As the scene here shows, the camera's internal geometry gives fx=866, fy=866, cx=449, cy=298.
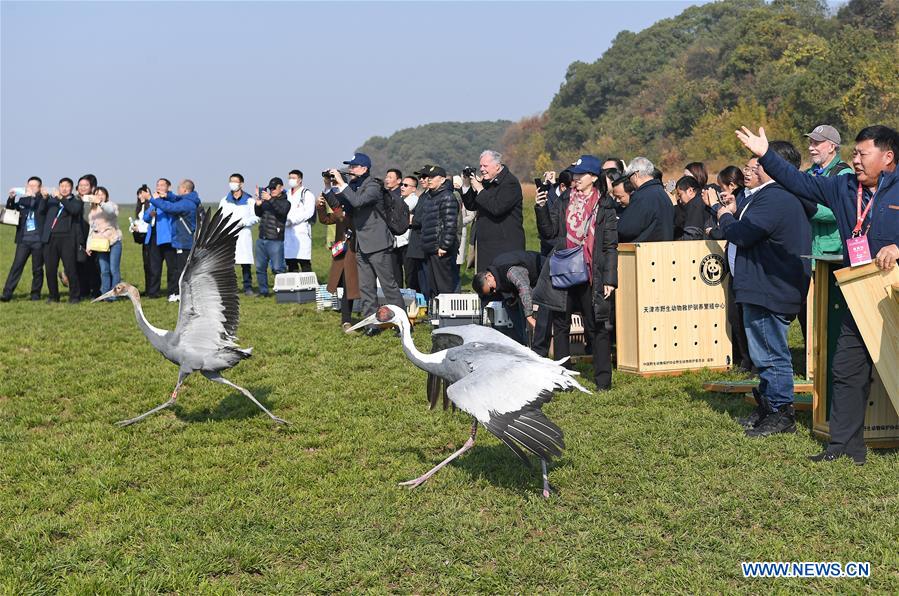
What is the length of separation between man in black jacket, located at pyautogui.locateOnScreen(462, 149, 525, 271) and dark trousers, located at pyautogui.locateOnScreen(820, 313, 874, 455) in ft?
15.5

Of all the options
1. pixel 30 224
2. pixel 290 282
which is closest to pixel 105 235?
pixel 30 224

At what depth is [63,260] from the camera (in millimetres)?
15867

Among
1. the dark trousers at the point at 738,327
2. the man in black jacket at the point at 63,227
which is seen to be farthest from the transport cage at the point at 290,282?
the dark trousers at the point at 738,327

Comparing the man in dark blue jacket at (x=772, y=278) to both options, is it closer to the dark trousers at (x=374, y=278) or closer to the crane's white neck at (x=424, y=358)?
the crane's white neck at (x=424, y=358)

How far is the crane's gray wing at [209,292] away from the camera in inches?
289

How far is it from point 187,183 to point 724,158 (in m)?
29.0

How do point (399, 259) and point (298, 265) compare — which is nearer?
point (399, 259)

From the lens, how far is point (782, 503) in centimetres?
541

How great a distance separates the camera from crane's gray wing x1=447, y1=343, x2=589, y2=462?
204 inches

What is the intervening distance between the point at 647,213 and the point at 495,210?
73.0 inches

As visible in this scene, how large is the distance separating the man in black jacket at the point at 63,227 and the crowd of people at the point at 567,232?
0.03m

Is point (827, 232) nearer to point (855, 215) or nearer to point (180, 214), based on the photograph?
point (855, 215)

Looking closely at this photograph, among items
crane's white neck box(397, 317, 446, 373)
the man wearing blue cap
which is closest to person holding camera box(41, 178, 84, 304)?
the man wearing blue cap

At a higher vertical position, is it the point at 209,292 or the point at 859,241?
the point at 859,241
